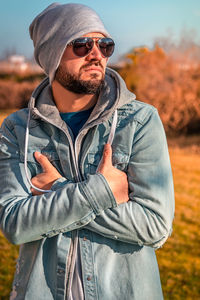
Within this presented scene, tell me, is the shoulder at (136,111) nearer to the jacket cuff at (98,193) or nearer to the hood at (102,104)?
the hood at (102,104)

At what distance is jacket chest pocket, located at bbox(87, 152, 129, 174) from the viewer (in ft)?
6.34

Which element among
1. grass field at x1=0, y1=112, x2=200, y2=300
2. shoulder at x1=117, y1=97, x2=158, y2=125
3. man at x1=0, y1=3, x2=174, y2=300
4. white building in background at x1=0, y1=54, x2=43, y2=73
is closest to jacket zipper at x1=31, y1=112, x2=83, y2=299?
man at x1=0, y1=3, x2=174, y2=300

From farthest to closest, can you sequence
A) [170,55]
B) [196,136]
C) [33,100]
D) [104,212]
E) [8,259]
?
[196,136] → [170,55] → [8,259] → [33,100] → [104,212]

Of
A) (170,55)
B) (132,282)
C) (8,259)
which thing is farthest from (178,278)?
(170,55)

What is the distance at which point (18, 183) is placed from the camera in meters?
1.98

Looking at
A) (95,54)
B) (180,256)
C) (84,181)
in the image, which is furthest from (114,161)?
(180,256)

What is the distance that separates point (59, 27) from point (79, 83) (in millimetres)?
294

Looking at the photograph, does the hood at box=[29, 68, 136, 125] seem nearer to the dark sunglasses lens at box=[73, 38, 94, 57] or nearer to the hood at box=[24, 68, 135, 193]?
the hood at box=[24, 68, 135, 193]

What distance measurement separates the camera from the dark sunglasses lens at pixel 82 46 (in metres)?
1.96

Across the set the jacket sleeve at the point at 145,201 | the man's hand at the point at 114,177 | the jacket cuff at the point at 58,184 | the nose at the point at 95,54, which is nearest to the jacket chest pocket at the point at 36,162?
the jacket cuff at the point at 58,184

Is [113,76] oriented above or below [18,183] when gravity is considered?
above

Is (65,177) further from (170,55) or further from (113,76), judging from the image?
(170,55)

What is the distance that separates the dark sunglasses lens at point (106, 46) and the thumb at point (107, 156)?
0.50 meters

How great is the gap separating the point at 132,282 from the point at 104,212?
0.38m
